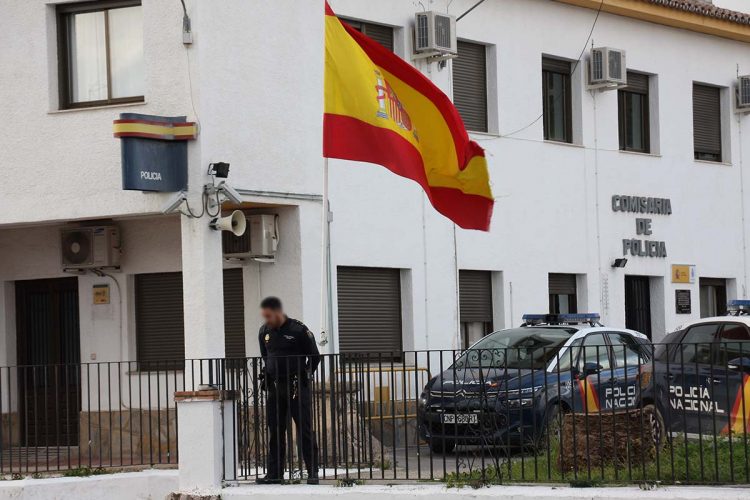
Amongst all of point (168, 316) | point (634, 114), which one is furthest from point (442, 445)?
point (634, 114)

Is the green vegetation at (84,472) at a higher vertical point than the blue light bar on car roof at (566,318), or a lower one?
lower

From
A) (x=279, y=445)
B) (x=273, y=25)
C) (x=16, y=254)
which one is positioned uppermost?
(x=273, y=25)

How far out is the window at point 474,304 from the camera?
2266 cm

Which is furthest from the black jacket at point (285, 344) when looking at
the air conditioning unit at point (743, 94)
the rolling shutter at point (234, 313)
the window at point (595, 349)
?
the air conditioning unit at point (743, 94)

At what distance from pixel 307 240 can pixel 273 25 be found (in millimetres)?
2764

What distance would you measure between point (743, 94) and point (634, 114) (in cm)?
289

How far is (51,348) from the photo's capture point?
21438 millimetres

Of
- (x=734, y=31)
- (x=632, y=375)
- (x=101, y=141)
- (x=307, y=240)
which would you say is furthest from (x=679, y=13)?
(x=632, y=375)

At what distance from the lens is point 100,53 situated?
63.7ft

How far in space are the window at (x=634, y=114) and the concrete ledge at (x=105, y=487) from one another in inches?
482

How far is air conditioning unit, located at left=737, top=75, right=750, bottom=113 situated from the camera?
27.7 metres

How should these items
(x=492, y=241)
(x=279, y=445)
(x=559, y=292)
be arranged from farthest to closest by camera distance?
(x=559, y=292) < (x=492, y=241) < (x=279, y=445)

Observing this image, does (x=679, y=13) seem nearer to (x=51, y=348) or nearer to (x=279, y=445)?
(x=51, y=348)

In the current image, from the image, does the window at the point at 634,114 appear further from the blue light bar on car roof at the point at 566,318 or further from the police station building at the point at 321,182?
the blue light bar on car roof at the point at 566,318
